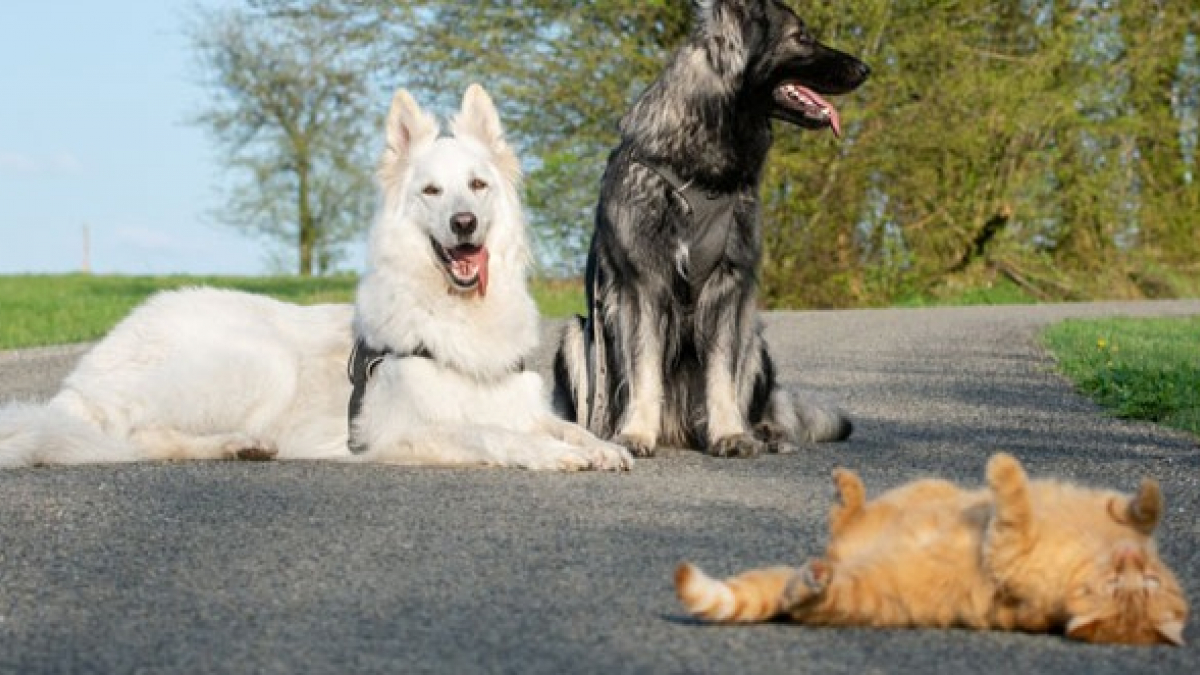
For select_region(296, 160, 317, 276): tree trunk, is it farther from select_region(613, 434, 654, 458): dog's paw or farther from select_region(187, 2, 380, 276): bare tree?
select_region(613, 434, 654, 458): dog's paw

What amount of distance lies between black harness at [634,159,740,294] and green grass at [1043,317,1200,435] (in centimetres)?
272

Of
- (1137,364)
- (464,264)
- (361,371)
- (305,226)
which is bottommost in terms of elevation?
(305,226)

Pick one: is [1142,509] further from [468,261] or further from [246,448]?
[246,448]

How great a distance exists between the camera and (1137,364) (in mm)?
12094

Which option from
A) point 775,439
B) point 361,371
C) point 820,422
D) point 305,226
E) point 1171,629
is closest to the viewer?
point 1171,629

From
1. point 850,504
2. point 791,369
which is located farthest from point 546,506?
point 791,369

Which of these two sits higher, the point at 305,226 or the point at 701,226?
the point at 701,226

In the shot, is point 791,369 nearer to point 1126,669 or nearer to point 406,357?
point 406,357

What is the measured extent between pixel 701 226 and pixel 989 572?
4.24m

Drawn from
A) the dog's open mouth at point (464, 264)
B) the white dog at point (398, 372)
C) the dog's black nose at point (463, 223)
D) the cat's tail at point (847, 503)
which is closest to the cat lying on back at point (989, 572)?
the cat's tail at point (847, 503)

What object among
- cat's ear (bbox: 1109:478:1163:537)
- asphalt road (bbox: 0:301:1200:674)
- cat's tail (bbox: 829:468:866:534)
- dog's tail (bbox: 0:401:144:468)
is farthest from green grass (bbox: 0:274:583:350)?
cat's ear (bbox: 1109:478:1163:537)

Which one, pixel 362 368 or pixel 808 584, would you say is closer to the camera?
pixel 808 584

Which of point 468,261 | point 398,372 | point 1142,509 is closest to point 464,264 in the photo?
point 468,261

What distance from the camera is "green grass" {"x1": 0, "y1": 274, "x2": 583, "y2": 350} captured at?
59.2 feet
